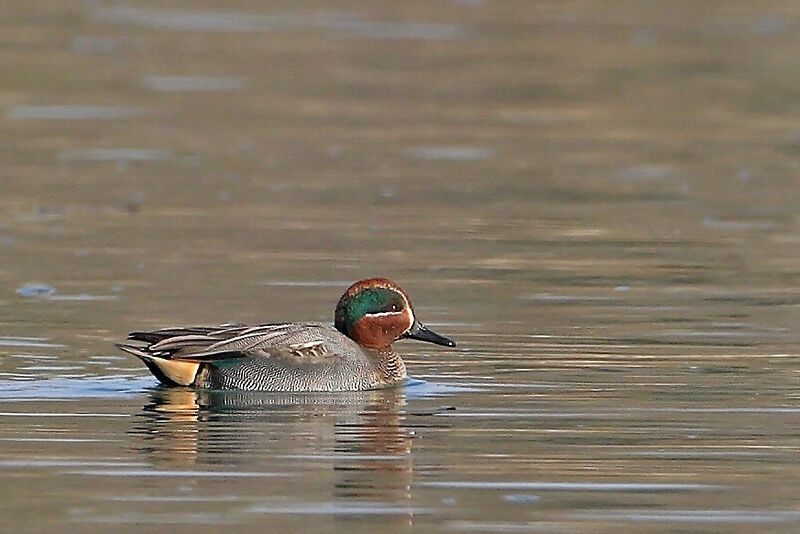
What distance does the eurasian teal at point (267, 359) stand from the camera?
11.2 m

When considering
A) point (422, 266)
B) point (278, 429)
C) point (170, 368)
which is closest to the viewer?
point (278, 429)

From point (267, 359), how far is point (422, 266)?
3.89 metres

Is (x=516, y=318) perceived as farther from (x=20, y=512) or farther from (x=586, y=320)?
(x=20, y=512)

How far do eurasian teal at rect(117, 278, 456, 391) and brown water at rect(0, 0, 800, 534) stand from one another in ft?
0.49

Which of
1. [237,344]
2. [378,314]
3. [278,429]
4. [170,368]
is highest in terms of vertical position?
[378,314]

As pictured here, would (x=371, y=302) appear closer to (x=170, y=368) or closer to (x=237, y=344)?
(x=237, y=344)

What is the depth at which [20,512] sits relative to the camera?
837 cm

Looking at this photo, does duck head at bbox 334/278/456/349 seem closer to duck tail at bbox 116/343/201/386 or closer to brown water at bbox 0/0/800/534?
brown water at bbox 0/0/800/534

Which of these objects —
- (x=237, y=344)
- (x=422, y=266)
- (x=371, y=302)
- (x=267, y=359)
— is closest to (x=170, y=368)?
(x=237, y=344)

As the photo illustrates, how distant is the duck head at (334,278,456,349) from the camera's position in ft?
38.2

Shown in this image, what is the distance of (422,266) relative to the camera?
49.4 ft

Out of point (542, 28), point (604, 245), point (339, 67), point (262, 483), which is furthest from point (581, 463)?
point (542, 28)

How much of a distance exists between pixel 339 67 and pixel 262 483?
19.2m

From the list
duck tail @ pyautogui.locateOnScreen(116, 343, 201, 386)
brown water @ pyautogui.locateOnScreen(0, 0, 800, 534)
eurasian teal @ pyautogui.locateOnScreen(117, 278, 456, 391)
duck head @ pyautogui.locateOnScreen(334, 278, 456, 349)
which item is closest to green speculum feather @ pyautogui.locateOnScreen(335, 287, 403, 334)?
duck head @ pyautogui.locateOnScreen(334, 278, 456, 349)
